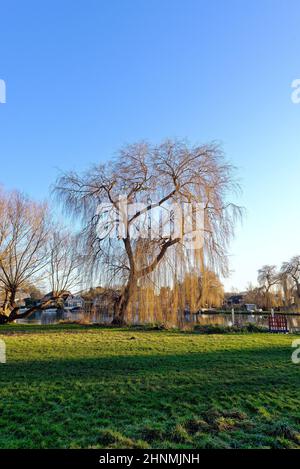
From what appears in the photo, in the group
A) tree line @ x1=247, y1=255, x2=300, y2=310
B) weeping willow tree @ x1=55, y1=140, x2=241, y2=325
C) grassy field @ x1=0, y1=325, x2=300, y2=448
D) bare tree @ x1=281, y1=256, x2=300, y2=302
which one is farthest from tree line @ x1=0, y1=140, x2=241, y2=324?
bare tree @ x1=281, y1=256, x2=300, y2=302

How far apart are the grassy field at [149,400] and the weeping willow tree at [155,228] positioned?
6172 mm

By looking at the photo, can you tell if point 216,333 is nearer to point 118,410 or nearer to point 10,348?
point 10,348

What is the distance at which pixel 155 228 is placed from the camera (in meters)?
14.3

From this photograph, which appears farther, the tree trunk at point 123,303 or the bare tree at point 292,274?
the bare tree at point 292,274

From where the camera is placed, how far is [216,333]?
1231cm

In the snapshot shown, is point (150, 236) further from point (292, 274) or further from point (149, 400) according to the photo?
point (292, 274)

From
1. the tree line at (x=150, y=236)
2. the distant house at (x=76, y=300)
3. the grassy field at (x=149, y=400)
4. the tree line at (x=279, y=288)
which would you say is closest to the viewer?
the grassy field at (x=149, y=400)

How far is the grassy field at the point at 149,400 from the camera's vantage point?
2979 mm

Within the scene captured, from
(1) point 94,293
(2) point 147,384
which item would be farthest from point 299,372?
(1) point 94,293

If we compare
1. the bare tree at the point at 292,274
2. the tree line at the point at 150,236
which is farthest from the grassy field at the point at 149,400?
the bare tree at the point at 292,274

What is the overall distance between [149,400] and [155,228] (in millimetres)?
10488

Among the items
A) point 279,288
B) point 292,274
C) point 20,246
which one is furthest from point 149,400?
point 292,274

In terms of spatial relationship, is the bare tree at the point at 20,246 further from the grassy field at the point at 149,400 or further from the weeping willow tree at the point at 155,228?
the grassy field at the point at 149,400

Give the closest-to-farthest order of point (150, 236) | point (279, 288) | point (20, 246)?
point (150, 236) < point (20, 246) < point (279, 288)
